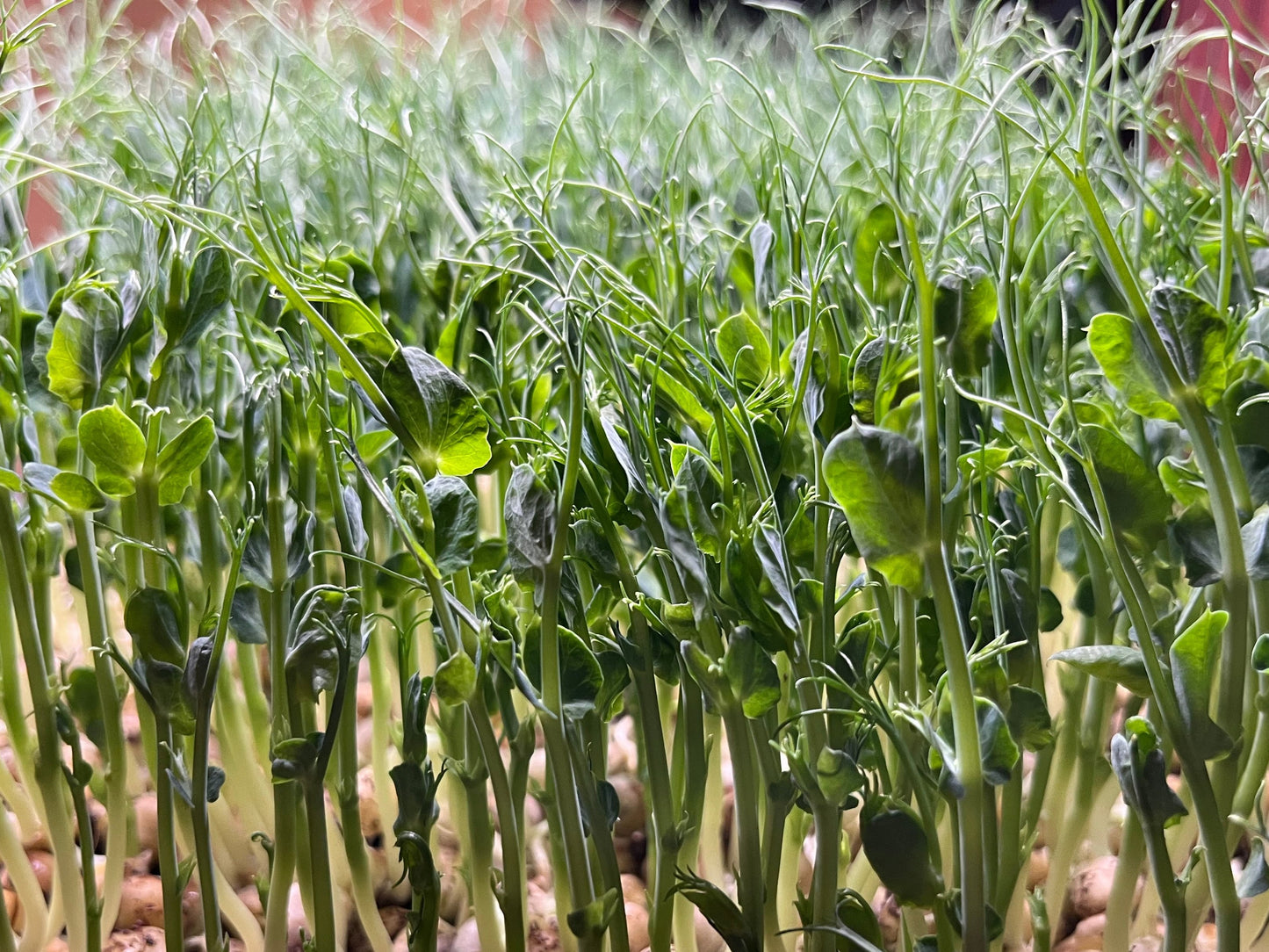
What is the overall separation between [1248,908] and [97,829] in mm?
534

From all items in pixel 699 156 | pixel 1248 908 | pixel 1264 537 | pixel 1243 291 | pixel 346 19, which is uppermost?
pixel 346 19

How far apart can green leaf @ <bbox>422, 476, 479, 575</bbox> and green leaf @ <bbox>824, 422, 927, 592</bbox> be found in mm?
111

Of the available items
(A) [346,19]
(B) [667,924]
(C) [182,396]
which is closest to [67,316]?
(C) [182,396]

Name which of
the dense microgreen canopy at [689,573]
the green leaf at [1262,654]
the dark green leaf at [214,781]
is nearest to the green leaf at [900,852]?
the dense microgreen canopy at [689,573]

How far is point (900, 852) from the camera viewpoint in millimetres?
302

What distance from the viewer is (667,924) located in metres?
0.36

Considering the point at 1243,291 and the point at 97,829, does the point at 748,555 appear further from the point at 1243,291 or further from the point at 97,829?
the point at 97,829

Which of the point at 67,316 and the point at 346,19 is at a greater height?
the point at 346,19

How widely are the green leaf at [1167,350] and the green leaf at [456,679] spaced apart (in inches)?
7.8

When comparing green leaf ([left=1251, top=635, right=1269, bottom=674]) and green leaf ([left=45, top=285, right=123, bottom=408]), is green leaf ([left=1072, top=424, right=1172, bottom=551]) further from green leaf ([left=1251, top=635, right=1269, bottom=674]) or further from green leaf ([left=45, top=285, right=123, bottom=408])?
green leaf ([left=45, top=285, right=123, bottom=408])

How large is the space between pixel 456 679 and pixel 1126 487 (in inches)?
8.1

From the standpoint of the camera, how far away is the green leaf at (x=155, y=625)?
334mm

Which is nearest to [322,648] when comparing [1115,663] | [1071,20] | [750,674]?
[750,674]

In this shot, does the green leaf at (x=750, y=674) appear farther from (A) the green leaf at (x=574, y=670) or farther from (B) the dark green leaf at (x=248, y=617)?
(B) the dark green leaf at (x=248, y=617)
